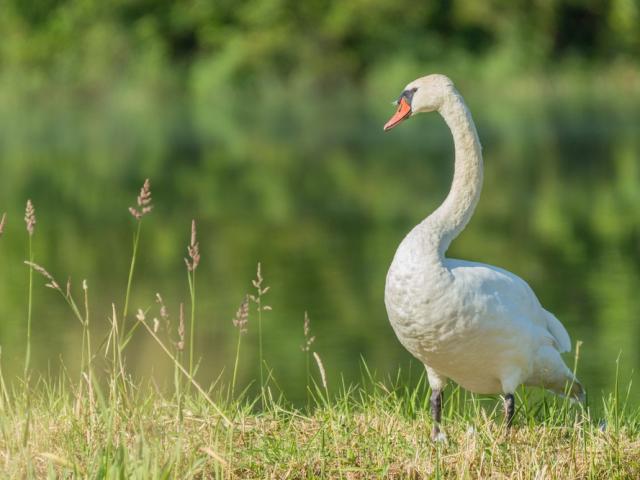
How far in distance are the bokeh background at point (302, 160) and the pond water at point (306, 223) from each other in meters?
0.05

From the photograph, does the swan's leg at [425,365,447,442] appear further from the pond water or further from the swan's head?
the swan's head

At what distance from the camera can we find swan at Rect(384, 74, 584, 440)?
4160 mm

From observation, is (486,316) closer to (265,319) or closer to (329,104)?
(265,319)

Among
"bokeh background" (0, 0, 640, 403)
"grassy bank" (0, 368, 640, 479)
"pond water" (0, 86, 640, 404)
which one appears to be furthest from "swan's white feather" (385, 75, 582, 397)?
"bokeh background" (0, 0, 640, 403)

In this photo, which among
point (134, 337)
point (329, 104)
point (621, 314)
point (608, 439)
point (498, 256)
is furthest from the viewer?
point (329, 104)

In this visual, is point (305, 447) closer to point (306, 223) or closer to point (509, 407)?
point (509, 407)

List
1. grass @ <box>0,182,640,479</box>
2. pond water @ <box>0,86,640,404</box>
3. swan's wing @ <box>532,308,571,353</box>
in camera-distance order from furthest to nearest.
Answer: pond water @ <box>0,86,640,404</box> → swan's wing @ <box>532,308,571,353</box> → grass @ <box>0,182,640,479</box>

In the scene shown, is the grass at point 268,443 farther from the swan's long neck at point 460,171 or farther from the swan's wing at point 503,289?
the swan's long neck at point 460,171

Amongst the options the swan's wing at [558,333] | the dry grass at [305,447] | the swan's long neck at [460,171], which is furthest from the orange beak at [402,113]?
the dry grass at [305,447]

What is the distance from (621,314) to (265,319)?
9.75 ft

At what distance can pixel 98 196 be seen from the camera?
19391 millimetres

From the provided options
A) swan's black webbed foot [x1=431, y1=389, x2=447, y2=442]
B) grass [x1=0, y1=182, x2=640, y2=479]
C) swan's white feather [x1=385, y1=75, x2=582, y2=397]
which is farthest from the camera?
swan's black webbed foot [x1=431, y1=389, x2=447, y2=442]

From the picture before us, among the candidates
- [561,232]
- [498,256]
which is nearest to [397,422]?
[498,256]

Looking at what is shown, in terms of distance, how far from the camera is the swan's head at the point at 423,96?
4457 millimetres
